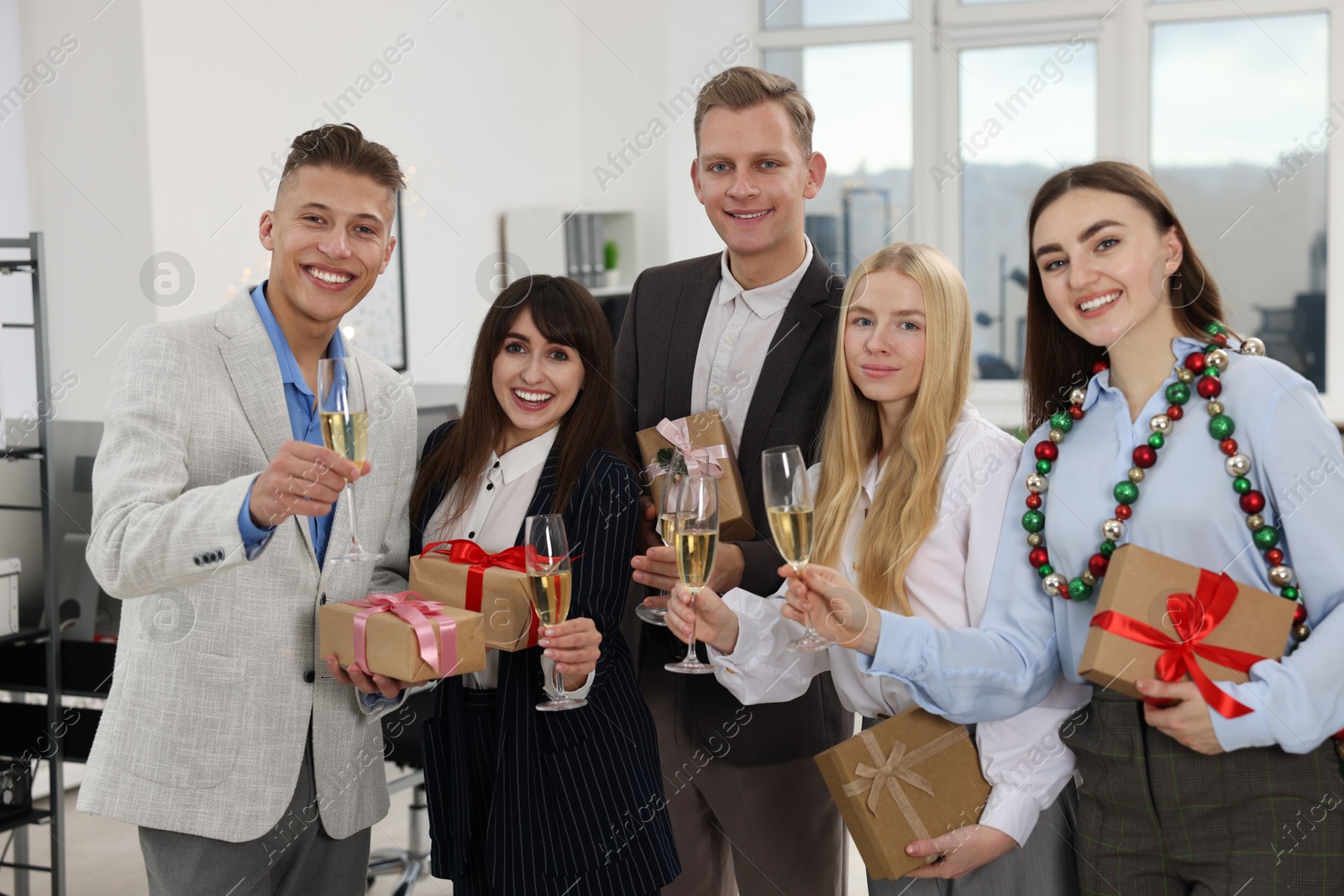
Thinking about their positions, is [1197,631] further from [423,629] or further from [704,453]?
[423,629]

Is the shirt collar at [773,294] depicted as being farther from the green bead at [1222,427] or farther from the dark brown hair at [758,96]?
the green bead at [1222,427]

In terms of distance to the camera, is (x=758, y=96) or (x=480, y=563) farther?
(x=758, y=96)

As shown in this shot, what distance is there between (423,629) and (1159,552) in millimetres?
1004

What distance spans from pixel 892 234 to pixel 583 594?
5.65 m

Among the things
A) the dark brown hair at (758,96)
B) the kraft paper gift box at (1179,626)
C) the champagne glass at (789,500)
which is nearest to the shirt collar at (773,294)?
the dark brown hair at (758,96)

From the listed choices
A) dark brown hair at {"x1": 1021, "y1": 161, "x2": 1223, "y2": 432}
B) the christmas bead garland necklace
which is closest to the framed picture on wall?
dark brown hair at {"x1": 1021, "y1": 161, "x2": 1223, "y2": 432}

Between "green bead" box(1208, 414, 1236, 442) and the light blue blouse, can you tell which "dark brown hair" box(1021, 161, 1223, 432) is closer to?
the light blue blouse

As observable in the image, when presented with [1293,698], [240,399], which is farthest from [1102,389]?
[240,399]

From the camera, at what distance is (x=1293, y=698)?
1.38m

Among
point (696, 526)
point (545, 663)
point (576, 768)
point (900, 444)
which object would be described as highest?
point (900, 444)

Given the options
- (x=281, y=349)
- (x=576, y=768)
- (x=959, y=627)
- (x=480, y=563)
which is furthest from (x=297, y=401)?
(x=959, y=627)

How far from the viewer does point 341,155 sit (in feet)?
5.82

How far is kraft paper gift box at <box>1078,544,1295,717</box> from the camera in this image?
1.38 m

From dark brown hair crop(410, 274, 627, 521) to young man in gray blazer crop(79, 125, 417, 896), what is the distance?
175 millimetres
